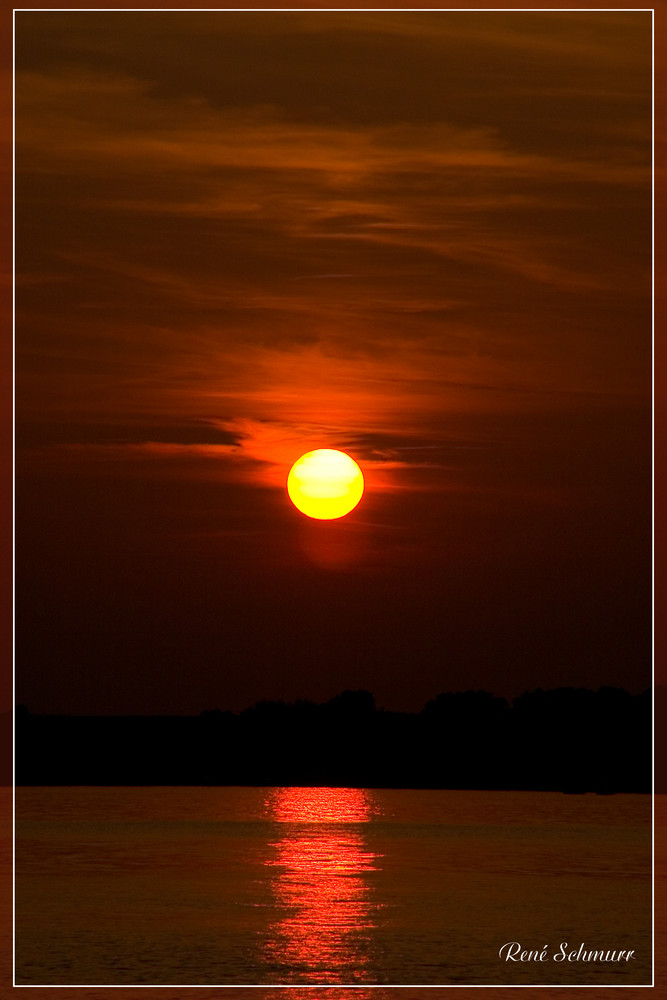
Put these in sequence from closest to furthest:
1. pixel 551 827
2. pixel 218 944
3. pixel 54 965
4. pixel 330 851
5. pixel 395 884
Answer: pixel 54 965
pixel 218 944
pixel 395 884
pixel 330 851
pixel 551 827

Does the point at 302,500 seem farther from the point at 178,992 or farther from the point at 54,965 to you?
the point at 178,992

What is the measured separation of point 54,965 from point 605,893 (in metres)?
44.9

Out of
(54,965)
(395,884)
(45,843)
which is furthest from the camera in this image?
(45,843)

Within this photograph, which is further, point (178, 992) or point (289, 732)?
point (289, 732)

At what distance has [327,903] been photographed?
77375mm

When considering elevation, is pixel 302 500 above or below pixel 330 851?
above

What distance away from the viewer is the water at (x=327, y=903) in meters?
53.2

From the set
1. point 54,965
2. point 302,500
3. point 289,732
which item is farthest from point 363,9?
point 289,732

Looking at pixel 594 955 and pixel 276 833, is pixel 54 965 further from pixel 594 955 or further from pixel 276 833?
pixel 276 833

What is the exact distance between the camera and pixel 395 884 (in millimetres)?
86562

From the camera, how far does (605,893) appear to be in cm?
8988

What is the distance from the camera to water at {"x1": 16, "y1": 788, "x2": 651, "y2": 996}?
2095 inches

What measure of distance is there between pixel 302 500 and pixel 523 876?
35.8 meters

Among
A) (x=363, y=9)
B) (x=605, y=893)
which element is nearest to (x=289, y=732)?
(x=605, y=893)
